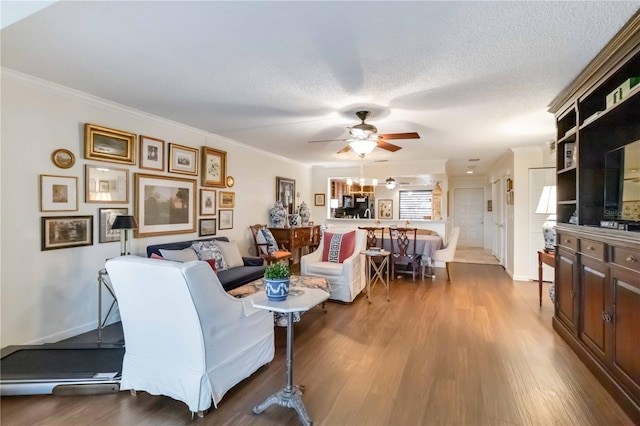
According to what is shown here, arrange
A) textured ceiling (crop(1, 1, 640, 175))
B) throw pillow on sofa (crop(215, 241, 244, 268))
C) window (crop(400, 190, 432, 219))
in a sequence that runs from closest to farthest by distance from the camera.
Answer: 1. textured ceiling (crop(1, 1, 640, 175))
2. throw pillow on sofa (crop(215, 241, 244, 268))
3. window (crop(400, 190, 432, 219))

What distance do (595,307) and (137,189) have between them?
15.2 feet

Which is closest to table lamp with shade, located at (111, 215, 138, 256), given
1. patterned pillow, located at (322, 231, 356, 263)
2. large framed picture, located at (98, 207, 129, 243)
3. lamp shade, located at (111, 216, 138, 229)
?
lamp shade, located at (111, 216, 138, 229)

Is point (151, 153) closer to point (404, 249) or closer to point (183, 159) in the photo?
point (183, 159)

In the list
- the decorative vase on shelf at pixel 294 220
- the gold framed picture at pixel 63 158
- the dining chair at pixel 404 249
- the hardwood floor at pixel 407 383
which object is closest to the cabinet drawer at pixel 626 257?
the hardwood floor at pixel 407 383

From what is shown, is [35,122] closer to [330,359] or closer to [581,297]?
[330,359]

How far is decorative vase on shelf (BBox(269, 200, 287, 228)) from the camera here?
644 centimetres

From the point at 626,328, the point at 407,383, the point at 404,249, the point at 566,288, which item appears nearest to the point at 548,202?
the point at 566,288

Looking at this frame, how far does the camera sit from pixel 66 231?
3.12 meters

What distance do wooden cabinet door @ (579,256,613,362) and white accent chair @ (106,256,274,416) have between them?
2.59 meters

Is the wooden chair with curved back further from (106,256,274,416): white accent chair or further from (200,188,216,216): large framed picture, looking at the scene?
(106,256,274,416): white accent chair

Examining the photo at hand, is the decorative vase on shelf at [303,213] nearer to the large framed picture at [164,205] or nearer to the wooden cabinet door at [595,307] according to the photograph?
the large framed picture at [164,205]

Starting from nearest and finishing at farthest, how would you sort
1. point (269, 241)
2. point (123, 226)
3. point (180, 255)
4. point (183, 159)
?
point (123, 226), point (180, 255), point (183, 159), point (269, 241)

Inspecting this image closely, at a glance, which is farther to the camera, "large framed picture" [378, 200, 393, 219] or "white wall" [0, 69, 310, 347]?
"large framed picture" [378, 200, 393, 219]

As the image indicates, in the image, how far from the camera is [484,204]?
10172 millimetres
